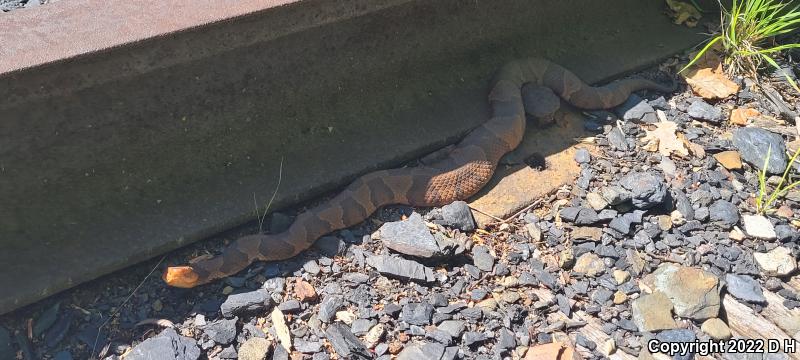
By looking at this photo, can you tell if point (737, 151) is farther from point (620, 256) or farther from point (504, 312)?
point (504, 312)

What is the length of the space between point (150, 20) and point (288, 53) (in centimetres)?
71

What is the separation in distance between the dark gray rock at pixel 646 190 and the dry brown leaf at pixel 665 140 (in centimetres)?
40

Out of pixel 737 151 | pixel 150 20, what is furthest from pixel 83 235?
pixel 737 151

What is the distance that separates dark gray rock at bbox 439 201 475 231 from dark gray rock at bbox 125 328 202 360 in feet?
4.63

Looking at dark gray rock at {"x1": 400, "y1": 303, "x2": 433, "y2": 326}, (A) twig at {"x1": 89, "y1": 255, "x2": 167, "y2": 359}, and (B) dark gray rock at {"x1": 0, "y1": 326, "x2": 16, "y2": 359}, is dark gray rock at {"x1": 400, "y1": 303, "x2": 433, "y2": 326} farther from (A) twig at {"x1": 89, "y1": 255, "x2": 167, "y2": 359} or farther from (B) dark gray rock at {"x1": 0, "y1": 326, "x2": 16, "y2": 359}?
(B) dark gray rock at {"x1": 0, "y1": 326, "x2": 16, "y2": 359}

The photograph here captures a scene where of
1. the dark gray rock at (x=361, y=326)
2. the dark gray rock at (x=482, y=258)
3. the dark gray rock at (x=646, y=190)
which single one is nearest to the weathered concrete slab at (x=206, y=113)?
the dark gray rock at (x=482, y=258)

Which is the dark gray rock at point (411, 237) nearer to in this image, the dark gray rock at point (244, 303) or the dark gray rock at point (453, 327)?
the dark gray rock at point (453, 327)

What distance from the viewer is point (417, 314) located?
2945 mm

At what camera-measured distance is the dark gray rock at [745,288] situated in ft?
9.95

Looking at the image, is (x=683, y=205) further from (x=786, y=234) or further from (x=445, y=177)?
(x=445, y=177)

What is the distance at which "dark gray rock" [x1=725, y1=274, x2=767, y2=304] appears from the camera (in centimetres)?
303

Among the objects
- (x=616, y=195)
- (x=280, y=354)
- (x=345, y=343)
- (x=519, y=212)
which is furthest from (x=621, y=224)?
(x=280, y=354)

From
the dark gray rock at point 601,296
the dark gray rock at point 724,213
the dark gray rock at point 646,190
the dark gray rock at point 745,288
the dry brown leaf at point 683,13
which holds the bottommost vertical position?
the dark gray rock at point 745,288

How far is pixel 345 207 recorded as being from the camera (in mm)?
3391
